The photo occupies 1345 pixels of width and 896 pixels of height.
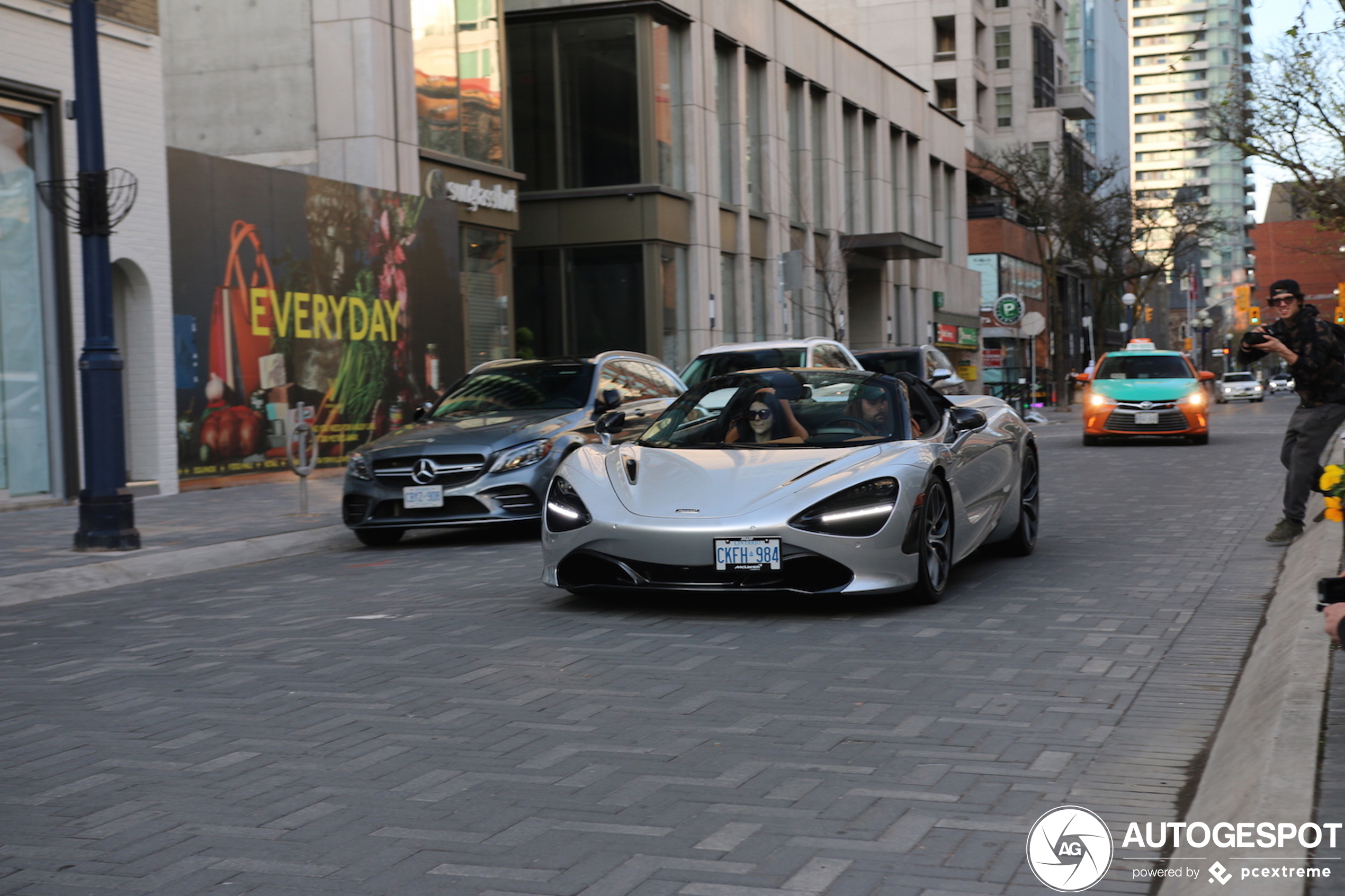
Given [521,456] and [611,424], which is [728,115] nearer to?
[521,456]

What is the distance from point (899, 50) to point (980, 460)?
68408 mm

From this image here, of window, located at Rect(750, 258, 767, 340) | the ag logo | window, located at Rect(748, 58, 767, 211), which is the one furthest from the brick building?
the ag logo

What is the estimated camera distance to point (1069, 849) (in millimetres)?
4023

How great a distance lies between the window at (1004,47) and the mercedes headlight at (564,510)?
249ft

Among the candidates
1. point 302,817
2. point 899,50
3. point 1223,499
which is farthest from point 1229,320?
point 302,817

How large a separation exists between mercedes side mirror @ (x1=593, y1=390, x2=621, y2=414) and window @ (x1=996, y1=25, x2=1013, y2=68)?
71.0 metres

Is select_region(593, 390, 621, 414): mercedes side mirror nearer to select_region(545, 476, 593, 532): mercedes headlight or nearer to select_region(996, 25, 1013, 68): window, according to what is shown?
select_region(545, 476, 593, 532): mercedes headlight

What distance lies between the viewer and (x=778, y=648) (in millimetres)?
7062

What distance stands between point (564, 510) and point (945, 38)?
71656 mm

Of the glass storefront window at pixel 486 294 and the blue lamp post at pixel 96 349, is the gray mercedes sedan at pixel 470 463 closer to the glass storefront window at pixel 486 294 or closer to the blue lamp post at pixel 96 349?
the blue lamp post at pixel 96 349

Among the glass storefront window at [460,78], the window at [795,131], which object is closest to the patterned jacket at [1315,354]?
the glass storefront window at [460,78]

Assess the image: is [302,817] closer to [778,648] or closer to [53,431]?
[778,648]

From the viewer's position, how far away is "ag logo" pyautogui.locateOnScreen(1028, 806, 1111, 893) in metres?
3.81

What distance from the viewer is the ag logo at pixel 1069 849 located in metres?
3.81
